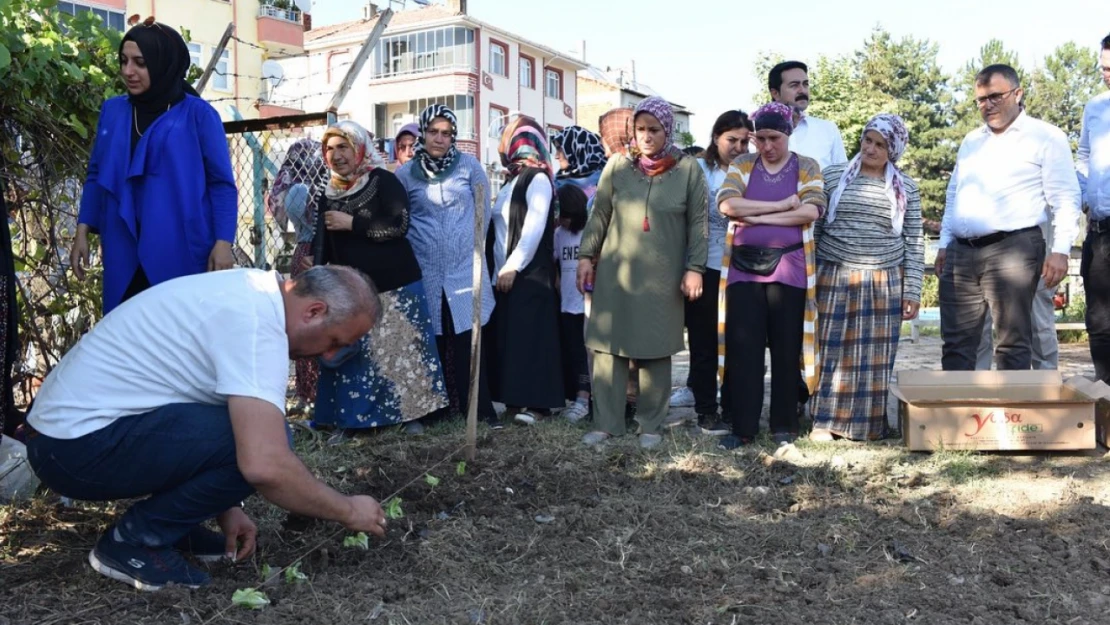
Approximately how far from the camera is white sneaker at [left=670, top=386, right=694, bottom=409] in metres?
6.42

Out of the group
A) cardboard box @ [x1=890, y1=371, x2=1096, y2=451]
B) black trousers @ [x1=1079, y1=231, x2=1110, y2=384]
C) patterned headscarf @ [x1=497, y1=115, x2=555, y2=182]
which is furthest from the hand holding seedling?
black trousers @ [x1=1079, y1=231, x2=1110, y2=384]

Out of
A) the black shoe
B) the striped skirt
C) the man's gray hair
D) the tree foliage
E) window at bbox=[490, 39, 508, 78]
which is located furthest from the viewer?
window at bbox=[490, 39, 508, 78]

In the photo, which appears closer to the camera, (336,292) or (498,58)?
(336,292)

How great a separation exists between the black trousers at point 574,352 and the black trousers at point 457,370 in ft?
1.73

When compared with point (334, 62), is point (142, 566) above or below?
below

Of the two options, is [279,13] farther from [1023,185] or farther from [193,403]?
[193,403]

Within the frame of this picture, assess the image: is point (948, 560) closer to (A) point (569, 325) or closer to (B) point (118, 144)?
(A) point (569, 325)

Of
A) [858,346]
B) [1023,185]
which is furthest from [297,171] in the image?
[1023,185]

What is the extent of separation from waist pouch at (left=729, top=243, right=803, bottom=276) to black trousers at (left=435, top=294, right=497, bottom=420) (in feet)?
5.24

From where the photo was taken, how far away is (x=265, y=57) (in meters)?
32.0

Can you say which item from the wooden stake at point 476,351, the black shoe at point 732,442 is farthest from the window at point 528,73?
the wooden stake at point 476,351

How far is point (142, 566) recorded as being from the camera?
9.68 ft

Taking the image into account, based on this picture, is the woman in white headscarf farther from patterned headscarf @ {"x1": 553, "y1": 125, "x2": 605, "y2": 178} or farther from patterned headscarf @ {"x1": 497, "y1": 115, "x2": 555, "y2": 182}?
→ patterned headscarf @ {"x1": 497, "y1": 115, "x2": 555, "y2": 182}

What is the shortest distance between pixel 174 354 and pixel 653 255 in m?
2.92
